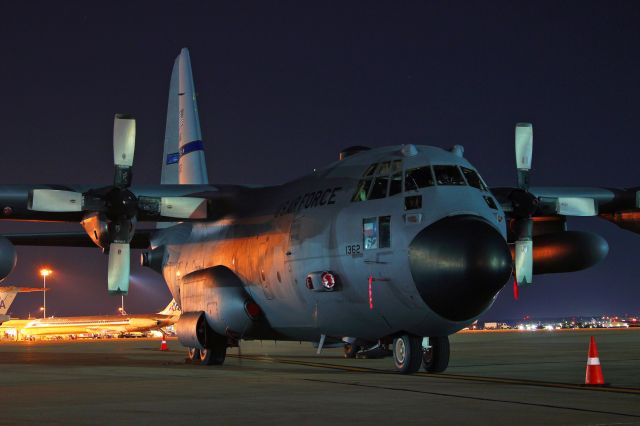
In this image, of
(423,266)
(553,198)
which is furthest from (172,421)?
(553,198)

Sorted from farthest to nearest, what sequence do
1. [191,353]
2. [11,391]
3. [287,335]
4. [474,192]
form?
[191,353] → [287,335] → [474,192] → [11,391]

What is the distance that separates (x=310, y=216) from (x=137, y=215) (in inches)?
197

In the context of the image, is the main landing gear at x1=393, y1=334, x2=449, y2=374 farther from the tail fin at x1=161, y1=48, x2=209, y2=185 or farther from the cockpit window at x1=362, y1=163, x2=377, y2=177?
the tail fin at x1=161, y1=48, x2=209, y2=185

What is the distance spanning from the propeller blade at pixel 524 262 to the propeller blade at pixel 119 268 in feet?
29.0

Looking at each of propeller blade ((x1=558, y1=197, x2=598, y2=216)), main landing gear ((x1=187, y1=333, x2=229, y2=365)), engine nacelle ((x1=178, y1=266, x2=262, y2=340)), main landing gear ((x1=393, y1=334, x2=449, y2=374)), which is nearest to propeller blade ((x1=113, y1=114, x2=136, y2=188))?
engine nacelle ((x1=178, y1=266, x2=262, y2=340))

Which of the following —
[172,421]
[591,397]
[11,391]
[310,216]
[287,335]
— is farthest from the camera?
[287,335]

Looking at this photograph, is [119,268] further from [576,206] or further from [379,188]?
[576,206]

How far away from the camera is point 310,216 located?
18.0 meters

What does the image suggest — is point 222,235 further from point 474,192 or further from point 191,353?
point 474,192

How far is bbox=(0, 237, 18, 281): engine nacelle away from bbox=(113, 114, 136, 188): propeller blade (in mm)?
2816

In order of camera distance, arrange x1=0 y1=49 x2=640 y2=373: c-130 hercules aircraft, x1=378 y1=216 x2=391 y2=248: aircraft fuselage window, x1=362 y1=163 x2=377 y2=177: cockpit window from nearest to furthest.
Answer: x1=0 y1=49 x2=640 y2=373: c-130 hercules aircraft < x1=378 y1=216 x2=391 y2=248: aircraft fuselage window < x1=362 y1=163 x2=377 y2=177: cockpit window

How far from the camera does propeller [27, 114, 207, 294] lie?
65.3 feet

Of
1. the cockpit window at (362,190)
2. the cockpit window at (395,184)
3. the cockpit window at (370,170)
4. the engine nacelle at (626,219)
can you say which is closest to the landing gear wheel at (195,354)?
the cockpit window at (362,190)

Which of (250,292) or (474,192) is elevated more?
(474,192)
